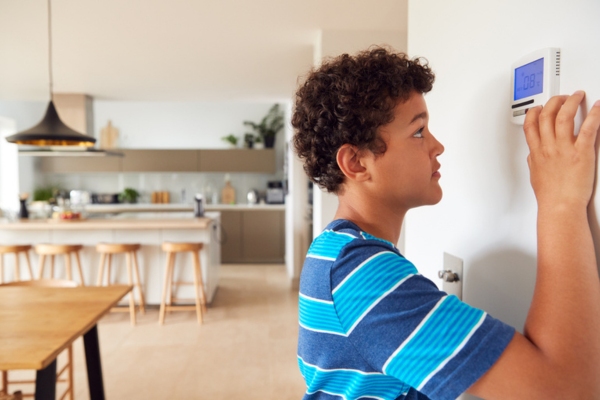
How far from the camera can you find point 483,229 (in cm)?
106

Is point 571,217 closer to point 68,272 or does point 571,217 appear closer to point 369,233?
point 369,233

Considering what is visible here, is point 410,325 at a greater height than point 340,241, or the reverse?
point 340,241

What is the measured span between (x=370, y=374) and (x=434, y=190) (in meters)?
0.34

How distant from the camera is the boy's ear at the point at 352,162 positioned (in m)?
0.83

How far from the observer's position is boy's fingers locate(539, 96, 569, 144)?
29.3 inches

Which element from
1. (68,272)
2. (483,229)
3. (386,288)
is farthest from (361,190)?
(68,272)

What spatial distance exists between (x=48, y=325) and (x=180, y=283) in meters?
3.04

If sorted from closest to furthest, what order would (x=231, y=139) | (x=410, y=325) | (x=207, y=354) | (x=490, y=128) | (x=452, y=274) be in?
1. (x=410, y=325)
2. (x=490, y=128)
3. (x=452, y=274)
4. (x=207, y=354)
5. (x=231, y=139)

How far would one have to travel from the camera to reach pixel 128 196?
8.44 meters

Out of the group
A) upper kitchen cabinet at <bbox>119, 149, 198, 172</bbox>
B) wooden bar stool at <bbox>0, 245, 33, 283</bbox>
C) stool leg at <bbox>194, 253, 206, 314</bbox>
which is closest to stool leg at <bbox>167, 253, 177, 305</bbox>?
stool leg at <bbox>194, 253, 206, 314</bbox>

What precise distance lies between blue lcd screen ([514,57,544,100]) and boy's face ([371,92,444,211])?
188 millimetres

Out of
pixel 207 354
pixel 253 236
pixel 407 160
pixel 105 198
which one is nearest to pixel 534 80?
pixel 407 160

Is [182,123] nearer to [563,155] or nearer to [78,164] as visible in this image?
[78,164]

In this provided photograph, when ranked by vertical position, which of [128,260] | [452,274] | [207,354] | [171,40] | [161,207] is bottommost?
[207,354]
